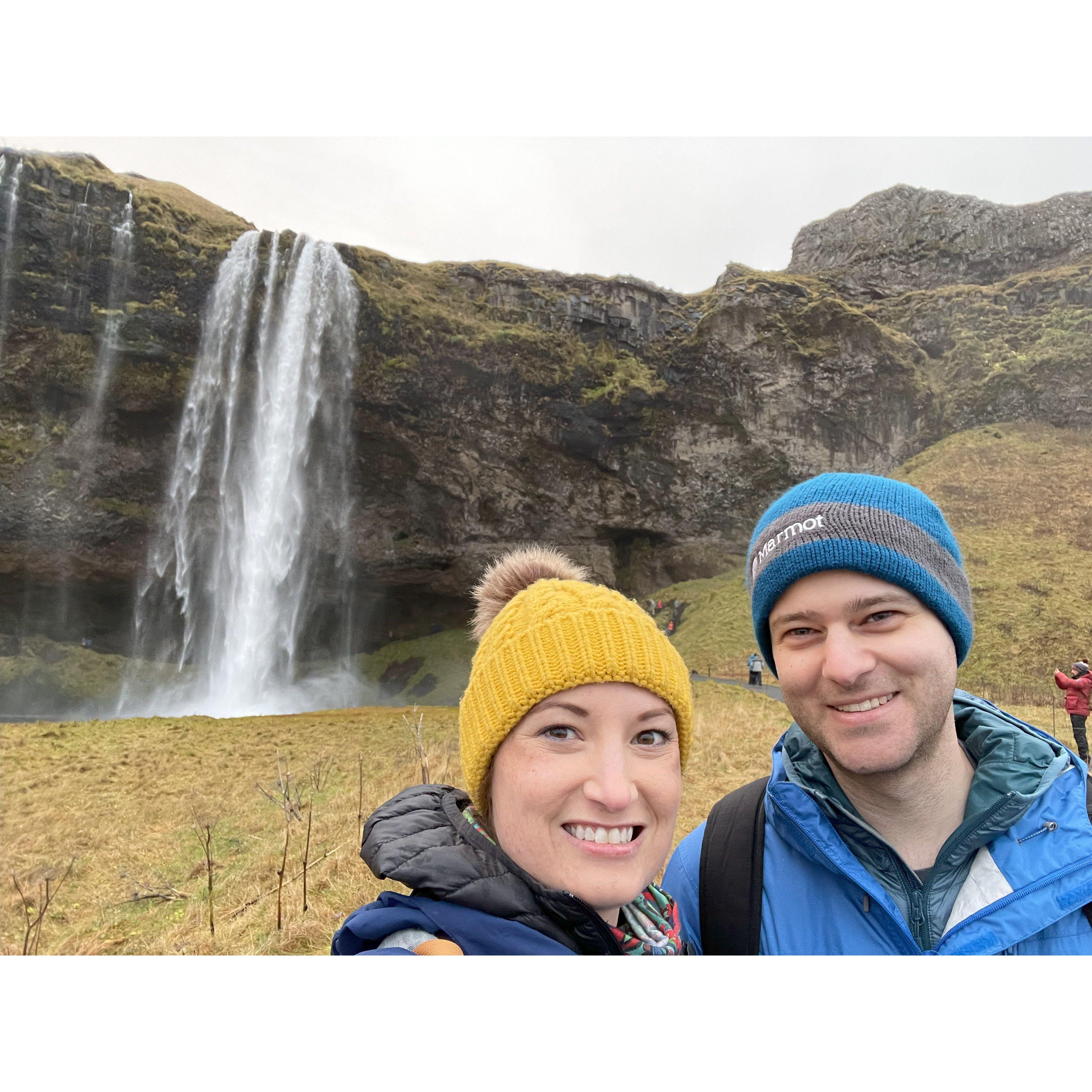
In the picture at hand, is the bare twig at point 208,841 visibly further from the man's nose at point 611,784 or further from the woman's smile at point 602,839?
the man's nose at point 611,784

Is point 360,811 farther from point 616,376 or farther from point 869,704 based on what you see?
point 616,376

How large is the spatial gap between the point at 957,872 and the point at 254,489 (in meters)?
33.0

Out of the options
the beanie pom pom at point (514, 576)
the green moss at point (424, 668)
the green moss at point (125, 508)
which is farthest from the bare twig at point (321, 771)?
the green moss at point (125, 508)

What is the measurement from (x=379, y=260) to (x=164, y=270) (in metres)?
10.1

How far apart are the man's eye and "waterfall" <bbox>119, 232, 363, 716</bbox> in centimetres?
2955

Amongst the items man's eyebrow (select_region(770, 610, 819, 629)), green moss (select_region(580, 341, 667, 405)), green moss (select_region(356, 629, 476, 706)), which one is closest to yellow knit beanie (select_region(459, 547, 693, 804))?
man's eyebrow (select_region(770, 610, 819, 629))

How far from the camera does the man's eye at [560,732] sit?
5.86 ft

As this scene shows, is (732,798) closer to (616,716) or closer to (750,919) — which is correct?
(750,919)

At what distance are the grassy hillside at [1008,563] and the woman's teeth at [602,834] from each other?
2224 centimetres

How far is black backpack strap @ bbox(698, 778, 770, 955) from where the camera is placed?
6.59 ft

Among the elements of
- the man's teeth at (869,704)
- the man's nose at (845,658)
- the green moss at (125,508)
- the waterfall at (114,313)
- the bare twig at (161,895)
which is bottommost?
the bare twig at (161,895)

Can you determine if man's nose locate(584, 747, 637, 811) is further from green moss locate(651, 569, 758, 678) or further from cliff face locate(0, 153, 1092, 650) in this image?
cliff face locate(0, 153, 1092, 650)

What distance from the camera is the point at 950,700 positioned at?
1972 mm

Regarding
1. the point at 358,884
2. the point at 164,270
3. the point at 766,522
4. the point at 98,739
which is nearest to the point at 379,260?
the point at 164,270
